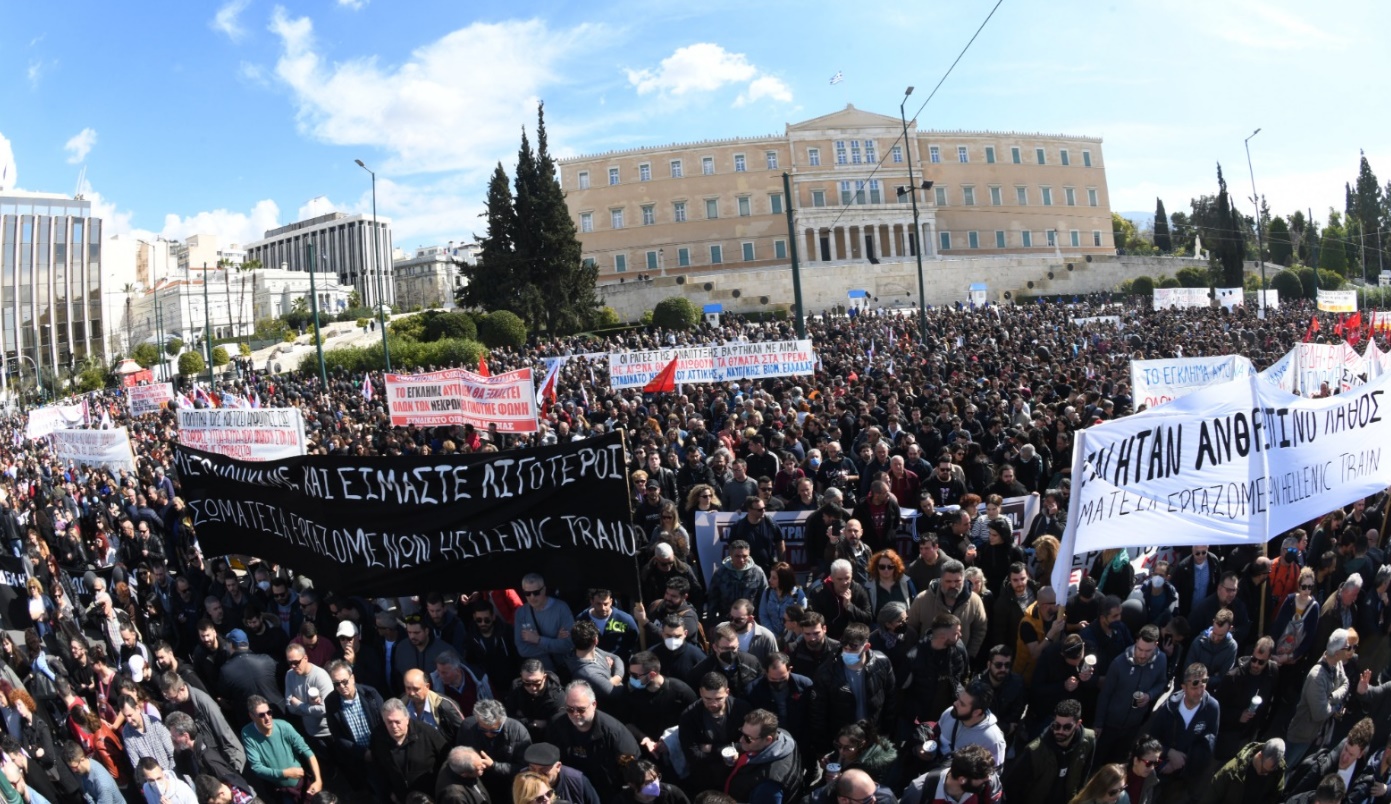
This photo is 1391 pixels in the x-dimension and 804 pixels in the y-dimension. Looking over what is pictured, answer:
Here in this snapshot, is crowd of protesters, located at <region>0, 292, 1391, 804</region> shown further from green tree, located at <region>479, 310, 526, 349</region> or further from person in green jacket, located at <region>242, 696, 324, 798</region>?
green tree, located at <region>479, 310, 526, 349</region>

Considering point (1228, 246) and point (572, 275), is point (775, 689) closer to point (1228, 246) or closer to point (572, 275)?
point (572, 275)

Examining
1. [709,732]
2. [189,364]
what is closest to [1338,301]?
[709,732]

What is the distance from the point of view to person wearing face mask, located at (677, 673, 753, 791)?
5074 mm

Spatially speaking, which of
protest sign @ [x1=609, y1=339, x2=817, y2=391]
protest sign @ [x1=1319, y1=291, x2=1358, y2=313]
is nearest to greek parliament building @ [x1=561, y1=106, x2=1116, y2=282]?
protest sign @ [x1=1319, y1=291, x2=1358, y2=313]

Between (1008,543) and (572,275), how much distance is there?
1756 inches

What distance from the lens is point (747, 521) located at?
7.91 meters

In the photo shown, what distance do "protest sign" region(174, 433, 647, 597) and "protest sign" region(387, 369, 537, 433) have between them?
5.51m

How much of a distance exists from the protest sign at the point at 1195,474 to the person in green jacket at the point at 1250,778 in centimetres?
119

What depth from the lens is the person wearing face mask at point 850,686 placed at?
5426 mm

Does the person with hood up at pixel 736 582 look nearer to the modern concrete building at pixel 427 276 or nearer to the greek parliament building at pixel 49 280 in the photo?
the greek parliament building at pixel 49 280

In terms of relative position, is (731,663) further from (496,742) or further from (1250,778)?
(1250,778)

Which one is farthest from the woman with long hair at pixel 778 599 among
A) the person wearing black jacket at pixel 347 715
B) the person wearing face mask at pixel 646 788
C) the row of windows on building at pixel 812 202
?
the row of windows on building at pixel 812 202

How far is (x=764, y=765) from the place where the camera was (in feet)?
16.0

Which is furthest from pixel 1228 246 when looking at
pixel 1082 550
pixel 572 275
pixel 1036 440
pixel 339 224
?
pixel 339 224
